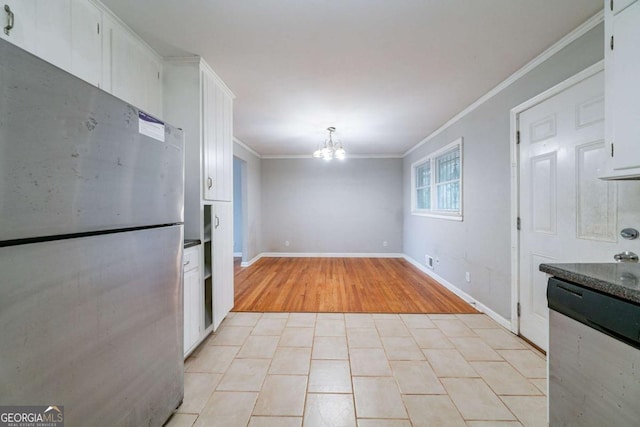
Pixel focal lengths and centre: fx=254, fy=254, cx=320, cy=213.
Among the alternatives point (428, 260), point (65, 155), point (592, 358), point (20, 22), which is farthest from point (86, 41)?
point (428, 260)

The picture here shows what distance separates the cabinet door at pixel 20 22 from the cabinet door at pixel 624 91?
2858mm

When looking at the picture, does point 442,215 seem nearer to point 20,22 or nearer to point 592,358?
point 592,358

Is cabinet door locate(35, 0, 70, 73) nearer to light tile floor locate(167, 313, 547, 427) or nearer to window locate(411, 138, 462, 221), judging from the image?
light tile floor locate(167, 313, 547, 427)

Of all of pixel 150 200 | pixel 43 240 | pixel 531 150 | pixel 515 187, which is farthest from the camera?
pixel 515 187

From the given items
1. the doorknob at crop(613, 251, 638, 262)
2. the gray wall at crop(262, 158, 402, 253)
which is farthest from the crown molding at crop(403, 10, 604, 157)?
the gray wall at crop(262, 158, 402, 253)

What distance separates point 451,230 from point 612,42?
2756 millimetres

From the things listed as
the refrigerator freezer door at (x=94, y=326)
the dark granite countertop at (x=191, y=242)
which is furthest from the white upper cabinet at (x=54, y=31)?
the dark granite countertop at (x=191, y=242)

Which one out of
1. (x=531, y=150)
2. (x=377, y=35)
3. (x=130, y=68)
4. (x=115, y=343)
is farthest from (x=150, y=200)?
(x=531, y=150)

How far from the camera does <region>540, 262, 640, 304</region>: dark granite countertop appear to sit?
34.6 inches

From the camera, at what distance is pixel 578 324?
1.03 m

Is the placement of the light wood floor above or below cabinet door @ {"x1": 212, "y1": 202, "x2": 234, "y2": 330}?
below

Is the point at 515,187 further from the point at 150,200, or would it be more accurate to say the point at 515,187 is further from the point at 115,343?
the point at 115,343

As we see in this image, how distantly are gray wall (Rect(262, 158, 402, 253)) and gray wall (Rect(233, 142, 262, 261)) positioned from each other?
0.22 meters

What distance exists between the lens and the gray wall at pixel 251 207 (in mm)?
5449
